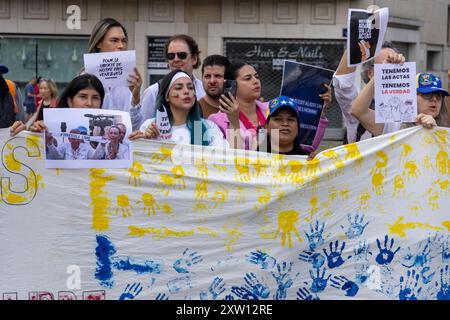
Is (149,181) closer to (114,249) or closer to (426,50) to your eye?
(114,249)

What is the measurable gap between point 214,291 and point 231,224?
38 cm

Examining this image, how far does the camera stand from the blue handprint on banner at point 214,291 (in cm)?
552

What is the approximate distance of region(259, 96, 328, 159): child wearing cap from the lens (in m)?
5.82

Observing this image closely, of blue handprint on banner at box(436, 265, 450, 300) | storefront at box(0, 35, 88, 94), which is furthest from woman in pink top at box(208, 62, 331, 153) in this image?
storefront at box(0, 35, 88, 94)

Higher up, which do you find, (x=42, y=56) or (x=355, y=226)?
(x=42, y=56)

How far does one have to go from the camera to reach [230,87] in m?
6.07

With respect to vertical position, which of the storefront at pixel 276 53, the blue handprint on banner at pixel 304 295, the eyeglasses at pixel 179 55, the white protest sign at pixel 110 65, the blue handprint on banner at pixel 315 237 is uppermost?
the storefront at pixel 276 53

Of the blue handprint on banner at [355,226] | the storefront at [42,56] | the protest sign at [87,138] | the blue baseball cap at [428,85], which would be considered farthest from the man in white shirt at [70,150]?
the storefront at [42,56]

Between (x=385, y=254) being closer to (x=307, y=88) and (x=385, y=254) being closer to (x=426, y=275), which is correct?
(x=426, y=275)

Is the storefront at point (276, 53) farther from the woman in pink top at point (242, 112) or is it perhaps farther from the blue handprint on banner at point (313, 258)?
the blue handprint on banner at point (313, 258)

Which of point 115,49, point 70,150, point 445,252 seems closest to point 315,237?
point 445,252

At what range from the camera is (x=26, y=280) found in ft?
17.9

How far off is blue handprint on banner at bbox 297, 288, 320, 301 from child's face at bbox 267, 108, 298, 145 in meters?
0.87
